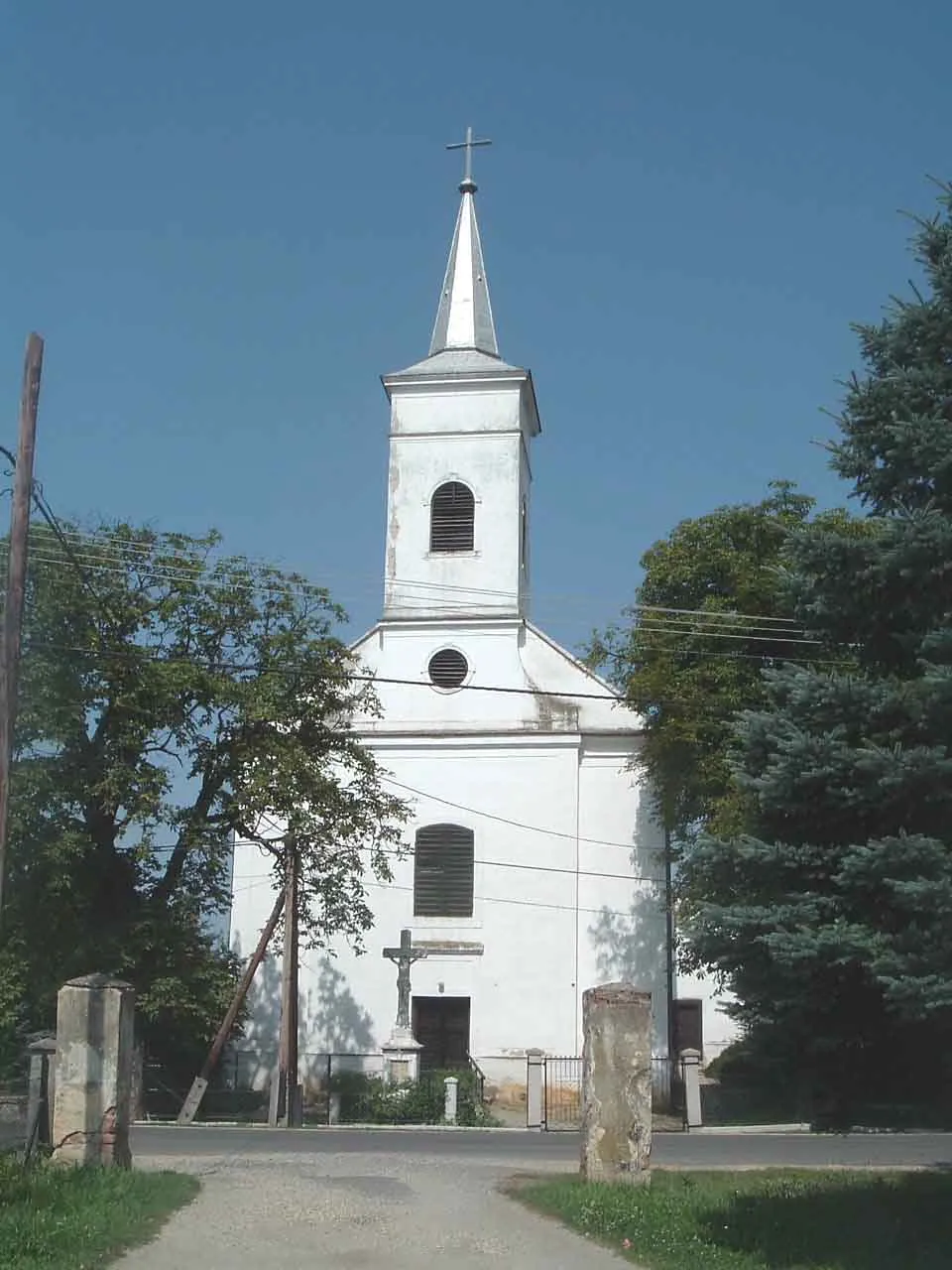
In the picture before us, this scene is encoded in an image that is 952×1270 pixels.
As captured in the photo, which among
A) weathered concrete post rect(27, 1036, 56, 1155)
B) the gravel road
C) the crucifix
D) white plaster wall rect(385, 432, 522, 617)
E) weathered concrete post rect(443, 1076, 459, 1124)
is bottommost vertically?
weathered concrete post rect(443, 1076, 459, 1124)

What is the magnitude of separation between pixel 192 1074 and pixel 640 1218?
772 inches

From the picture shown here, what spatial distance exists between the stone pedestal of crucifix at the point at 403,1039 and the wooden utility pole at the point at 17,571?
14632 mm

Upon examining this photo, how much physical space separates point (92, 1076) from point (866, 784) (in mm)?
7762

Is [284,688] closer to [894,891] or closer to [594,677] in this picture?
[594,677]

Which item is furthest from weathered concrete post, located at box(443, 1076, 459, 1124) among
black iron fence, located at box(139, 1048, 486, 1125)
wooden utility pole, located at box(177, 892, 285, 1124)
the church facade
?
the church facade

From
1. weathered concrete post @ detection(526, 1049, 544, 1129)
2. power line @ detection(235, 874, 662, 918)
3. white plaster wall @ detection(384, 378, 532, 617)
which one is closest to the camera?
weathered concrete post @ detection(526, 1049, 544, 1129)

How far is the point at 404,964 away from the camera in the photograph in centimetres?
2780

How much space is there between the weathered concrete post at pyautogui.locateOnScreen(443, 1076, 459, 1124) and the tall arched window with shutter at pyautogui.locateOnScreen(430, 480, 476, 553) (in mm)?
12603

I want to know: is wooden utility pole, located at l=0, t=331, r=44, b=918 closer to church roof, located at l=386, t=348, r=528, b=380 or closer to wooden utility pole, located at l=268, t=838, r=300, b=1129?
wooden utility pole, located at l=268, t=838, r=300, b=1129

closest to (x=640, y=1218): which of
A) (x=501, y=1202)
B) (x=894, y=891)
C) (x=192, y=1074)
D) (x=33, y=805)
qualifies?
(x=501, y=1202)

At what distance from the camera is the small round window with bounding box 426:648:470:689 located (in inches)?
1281

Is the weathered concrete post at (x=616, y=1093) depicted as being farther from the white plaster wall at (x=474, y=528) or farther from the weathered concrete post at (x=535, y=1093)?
the white plaster wall at (x=474, y=528)

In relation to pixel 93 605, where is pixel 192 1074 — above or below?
below

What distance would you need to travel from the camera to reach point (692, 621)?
1091 inches
